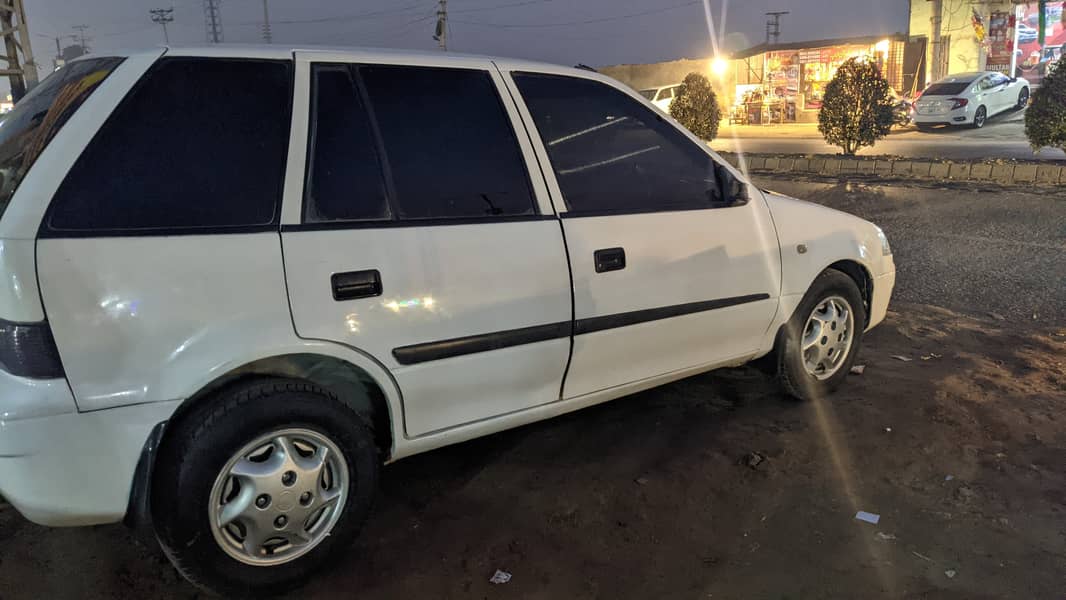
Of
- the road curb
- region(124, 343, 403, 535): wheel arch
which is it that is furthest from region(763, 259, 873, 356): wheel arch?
the road curb

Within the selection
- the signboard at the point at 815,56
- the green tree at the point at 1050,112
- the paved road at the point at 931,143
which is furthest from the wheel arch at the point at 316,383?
the signboard at the point at 815,56

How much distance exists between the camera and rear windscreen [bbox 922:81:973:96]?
2245cm

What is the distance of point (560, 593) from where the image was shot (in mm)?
2643

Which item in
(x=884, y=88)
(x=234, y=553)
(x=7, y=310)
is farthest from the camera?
(x=884, y=88)

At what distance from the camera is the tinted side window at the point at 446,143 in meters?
2.81

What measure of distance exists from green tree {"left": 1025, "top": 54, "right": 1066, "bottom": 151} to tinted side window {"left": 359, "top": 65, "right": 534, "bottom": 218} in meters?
11.7

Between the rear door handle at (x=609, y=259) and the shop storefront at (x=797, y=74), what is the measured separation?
31063 mm

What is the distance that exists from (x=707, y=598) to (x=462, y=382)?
1.14 metres

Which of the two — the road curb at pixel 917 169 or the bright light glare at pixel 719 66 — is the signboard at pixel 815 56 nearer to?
the bright light glare at pixel 719 66

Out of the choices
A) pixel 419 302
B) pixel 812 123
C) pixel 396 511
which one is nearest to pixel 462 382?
pixel 419 302

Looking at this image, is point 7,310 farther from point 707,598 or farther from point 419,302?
point 707,598

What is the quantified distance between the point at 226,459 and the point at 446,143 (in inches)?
53.4

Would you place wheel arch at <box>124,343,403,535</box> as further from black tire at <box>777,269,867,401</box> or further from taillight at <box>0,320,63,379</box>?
black tire at <box>777,269,867,401</box>

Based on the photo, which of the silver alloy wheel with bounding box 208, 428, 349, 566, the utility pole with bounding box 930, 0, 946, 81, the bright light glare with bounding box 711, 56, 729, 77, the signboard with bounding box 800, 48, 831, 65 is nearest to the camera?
the silver alloy wheel with bounding box 208, 428, 349, 566
